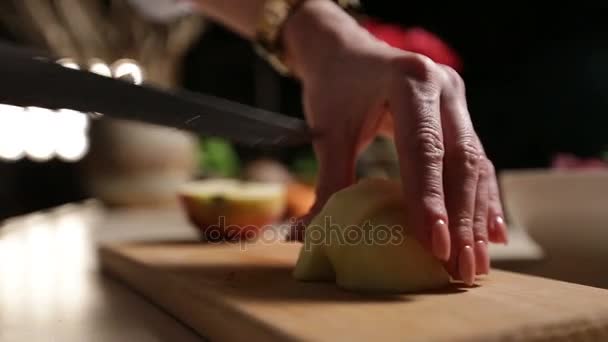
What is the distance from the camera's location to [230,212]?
3.23 feet

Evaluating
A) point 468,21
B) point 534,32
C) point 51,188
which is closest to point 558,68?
point 534,32

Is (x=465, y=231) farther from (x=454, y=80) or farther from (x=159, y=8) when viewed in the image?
(x=159, y=8)

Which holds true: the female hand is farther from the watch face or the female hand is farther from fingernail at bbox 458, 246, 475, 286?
the watch face

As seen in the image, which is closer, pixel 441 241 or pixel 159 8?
pixel 441 241

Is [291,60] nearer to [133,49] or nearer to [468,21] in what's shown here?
[468,21]

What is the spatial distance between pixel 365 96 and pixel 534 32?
43.1 inches

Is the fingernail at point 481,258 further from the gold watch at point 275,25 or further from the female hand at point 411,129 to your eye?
the gold watch at point 275,25

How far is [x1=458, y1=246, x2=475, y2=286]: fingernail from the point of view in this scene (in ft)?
1.71

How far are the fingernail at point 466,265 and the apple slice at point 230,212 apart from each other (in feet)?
1.66

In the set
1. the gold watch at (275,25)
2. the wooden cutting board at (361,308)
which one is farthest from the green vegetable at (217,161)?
the wooden cutting board at (361,308)

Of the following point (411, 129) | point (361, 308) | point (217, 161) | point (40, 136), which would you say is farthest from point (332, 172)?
point (40, 136)

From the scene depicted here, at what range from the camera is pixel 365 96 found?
674 millimetres

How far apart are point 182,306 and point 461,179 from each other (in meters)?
0.29

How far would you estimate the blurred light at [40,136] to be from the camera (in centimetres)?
251
